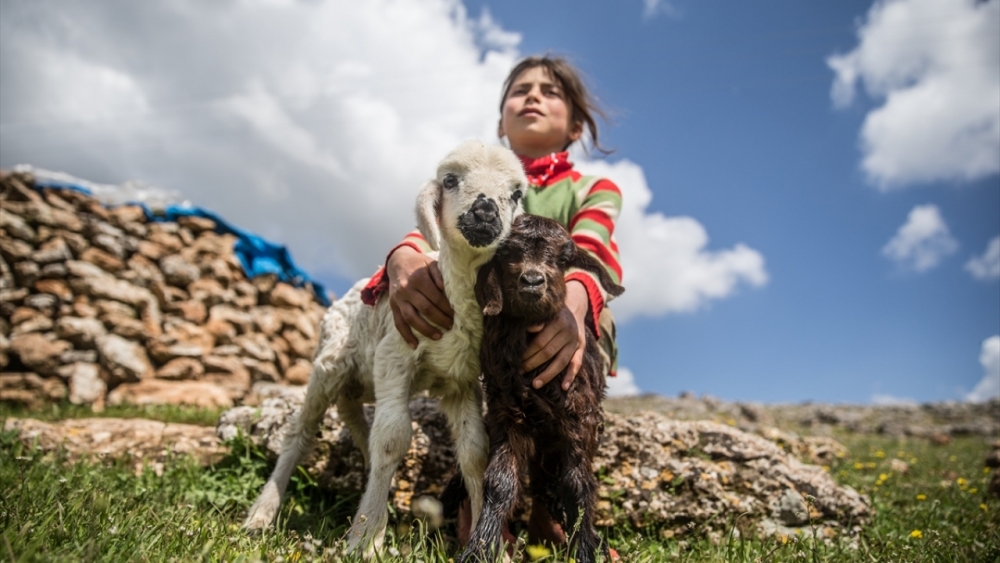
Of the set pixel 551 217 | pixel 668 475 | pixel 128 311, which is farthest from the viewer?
pixel 128 311

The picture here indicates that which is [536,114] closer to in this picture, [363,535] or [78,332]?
[363,535]

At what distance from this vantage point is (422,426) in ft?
13.4

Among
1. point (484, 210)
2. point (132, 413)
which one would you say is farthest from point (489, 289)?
point (132, 413)

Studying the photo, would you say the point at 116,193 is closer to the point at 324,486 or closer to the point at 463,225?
the point at 324,486

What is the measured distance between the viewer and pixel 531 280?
98.5 inches

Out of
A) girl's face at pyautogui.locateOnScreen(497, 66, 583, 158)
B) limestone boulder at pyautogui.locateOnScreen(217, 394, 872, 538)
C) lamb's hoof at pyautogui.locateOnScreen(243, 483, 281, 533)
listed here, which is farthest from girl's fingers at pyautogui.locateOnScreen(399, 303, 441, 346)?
girl's face at pyautogui.locateOnScreen(497, 66, 583, 158)

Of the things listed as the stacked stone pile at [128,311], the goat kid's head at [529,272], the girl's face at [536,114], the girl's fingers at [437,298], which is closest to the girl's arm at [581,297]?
the goat kid's head at [529,272]

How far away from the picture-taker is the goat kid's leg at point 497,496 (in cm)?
234

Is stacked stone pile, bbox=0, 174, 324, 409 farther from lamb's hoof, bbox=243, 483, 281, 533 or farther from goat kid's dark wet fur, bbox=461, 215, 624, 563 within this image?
goat kid's dark wet fur, bbox=461, 215, 624, 563

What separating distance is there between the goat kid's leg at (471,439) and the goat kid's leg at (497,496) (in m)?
0.18

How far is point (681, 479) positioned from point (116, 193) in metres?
11.0

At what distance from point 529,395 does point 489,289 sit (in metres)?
0.53

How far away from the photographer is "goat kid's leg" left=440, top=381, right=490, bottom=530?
281cm

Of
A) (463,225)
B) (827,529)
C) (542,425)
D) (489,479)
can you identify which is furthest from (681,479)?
(463,225)
